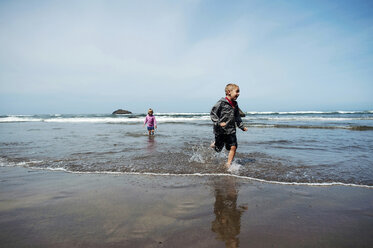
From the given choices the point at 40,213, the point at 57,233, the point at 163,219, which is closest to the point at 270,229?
the point at 163,219

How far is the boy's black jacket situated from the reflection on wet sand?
1.64 meters

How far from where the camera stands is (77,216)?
244 centimetres

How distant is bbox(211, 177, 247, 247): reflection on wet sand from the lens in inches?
79.6

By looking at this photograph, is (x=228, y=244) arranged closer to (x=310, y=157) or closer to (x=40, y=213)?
(x=40, y=213)

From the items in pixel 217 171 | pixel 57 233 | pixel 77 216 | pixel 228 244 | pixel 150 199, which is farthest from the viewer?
pixel 217 171

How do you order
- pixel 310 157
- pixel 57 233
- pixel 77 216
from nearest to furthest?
pixel 57 233, pixel 77 216, pixel 310 157

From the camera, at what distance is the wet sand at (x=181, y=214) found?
6.48ft

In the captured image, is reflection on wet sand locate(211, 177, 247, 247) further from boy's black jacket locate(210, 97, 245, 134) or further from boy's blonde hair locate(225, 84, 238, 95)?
boy's blonde hair locate(225, 84, 238, 95)

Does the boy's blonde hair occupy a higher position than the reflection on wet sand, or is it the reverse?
the boy's blonde hair

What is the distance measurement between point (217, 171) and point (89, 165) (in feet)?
10.1

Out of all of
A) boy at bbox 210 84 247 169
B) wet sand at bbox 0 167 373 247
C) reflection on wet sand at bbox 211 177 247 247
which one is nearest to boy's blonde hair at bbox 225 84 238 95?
boy at bbox 210 84 247 169

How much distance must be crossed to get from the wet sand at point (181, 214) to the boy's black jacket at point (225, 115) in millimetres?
1495

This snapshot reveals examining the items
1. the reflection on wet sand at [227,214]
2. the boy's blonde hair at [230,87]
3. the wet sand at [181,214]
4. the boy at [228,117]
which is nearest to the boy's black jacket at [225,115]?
the boy at [228,117]

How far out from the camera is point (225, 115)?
16.2ft
